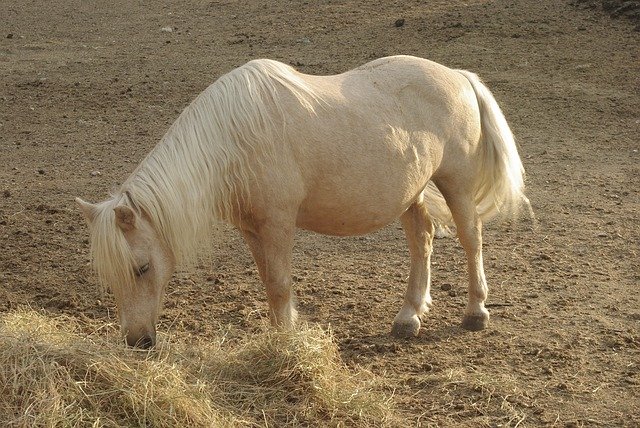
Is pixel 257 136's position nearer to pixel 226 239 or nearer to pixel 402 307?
pixel 402 307

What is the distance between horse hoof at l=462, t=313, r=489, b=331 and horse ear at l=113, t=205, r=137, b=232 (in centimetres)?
213

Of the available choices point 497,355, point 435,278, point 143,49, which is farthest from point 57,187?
point 143,49

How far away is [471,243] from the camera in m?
5.15

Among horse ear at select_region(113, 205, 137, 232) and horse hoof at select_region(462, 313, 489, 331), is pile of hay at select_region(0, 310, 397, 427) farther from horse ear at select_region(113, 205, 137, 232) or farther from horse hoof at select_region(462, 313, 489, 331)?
horse hoof at select_region(462, 313, 489, 331)

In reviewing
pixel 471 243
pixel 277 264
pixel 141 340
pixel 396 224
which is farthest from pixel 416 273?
Result: pixel 141 340

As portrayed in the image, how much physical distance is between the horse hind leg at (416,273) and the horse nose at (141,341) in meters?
1.55

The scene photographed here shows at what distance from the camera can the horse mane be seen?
12.9ft

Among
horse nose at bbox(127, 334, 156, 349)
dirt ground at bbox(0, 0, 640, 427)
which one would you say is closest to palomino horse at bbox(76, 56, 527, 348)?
horse nose at bbox(127, 334, 156, 349)

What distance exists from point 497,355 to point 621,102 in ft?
18.8

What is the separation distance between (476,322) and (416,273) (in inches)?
17.7

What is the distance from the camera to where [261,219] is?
4289mm

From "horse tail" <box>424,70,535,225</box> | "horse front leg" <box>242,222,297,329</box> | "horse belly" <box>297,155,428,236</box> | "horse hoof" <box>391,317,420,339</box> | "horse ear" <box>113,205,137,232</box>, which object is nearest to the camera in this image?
"horse ear" <box>113,205,137,232</box>

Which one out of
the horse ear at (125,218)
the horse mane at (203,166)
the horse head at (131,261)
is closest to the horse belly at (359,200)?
the horse mane at (203,166)

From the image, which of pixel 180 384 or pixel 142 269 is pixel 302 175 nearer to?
pixel 142 269
